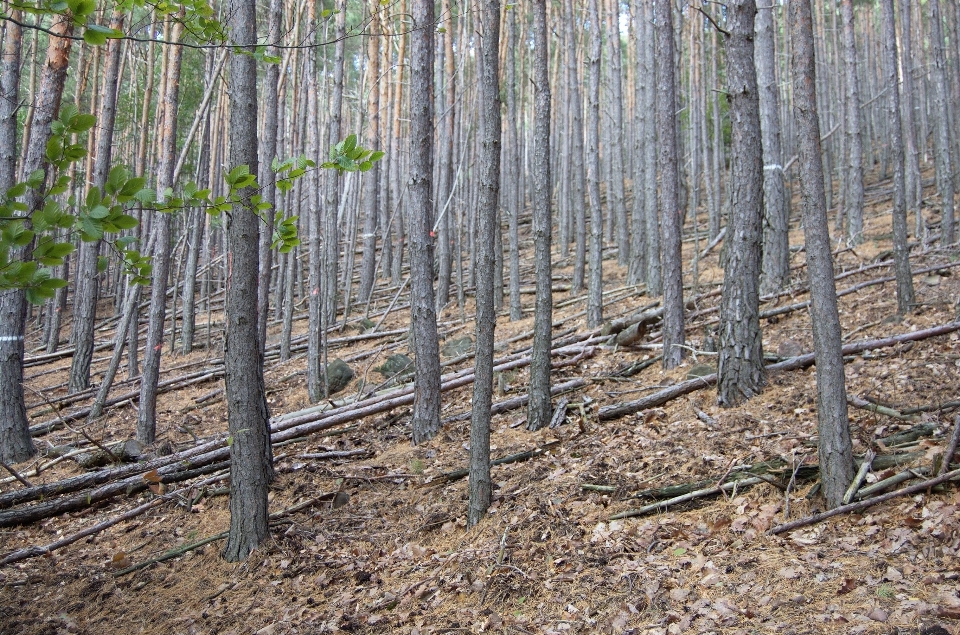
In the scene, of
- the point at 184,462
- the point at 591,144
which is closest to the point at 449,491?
the point at 184,462

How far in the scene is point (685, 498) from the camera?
429cm

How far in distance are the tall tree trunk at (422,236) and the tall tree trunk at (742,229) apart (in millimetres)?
2604

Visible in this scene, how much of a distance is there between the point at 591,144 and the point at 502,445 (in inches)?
325

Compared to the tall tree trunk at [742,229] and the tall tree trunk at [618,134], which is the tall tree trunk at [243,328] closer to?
the tall tree trunk at [742,229]

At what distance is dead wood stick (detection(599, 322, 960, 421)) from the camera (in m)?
6.00

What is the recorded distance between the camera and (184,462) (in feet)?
20.2

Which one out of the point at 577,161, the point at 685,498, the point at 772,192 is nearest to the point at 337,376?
the point at 685,498

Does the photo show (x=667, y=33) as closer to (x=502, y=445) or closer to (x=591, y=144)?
(x=502, y=445)

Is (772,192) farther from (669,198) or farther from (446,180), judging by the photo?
(446,180)

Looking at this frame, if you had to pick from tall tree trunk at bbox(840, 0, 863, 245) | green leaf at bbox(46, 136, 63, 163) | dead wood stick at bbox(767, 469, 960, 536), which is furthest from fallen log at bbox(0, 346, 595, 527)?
tall tree trunk at bbox(840, 0, 863, 245)

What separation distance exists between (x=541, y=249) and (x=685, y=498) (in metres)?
2.65

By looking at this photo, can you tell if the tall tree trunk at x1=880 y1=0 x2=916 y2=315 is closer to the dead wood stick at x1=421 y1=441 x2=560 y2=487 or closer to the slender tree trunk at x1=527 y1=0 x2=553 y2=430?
the slender tree trunk at x1=527 y1=0 x2=553 y2=430

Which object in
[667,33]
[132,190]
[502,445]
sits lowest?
[502,445]

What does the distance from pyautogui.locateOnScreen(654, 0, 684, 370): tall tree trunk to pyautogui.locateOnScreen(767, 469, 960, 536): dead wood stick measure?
348 centimetres
